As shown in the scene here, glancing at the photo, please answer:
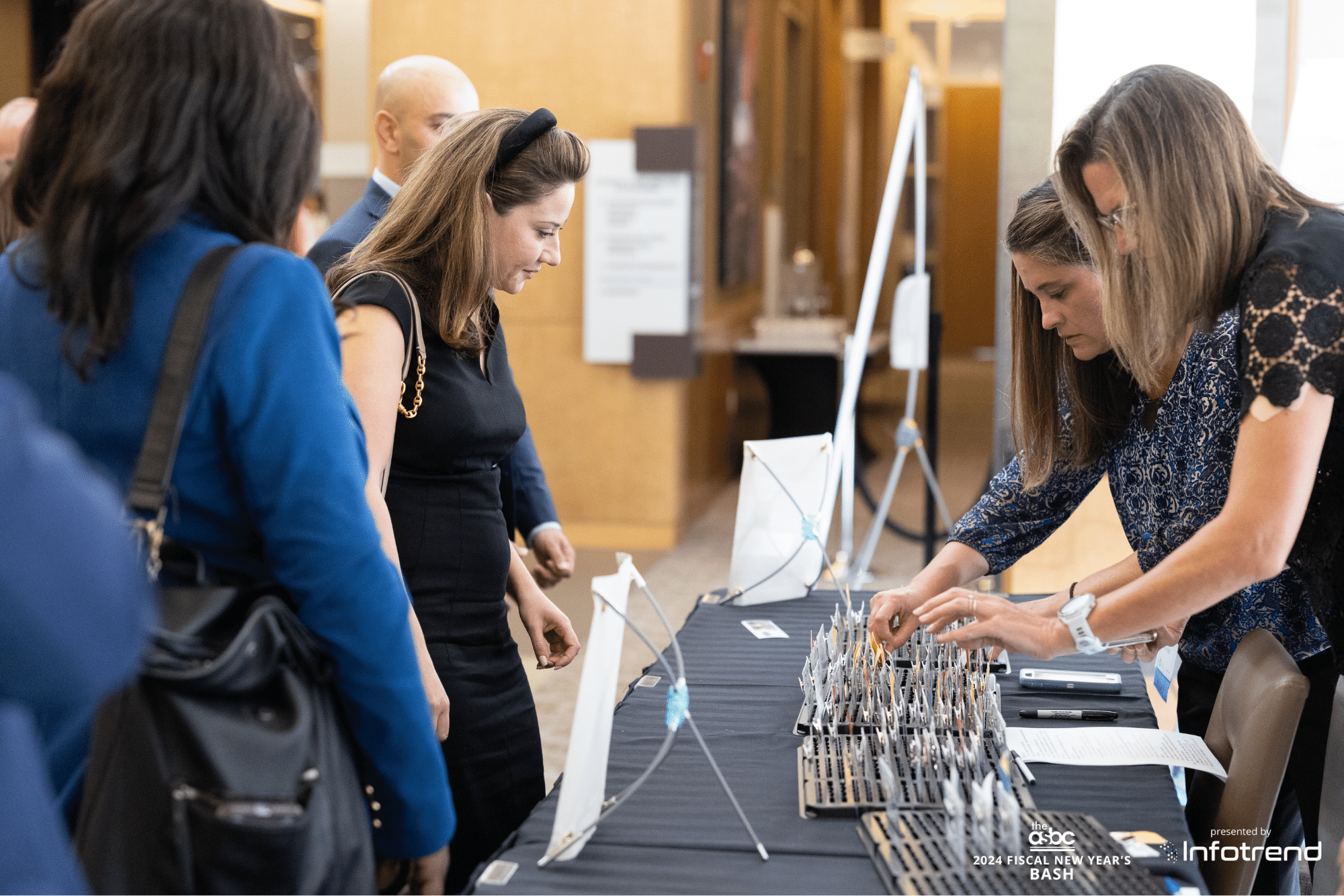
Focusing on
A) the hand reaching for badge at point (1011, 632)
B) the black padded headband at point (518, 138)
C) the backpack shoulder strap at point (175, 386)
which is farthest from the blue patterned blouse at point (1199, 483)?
the backpack shoulder strap at point (175, 386)

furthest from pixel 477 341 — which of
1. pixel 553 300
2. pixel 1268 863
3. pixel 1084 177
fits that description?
pixel 553 300

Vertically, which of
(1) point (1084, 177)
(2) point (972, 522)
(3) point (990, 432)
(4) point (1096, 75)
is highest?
(4) point (1096, 75)

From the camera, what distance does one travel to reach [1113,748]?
59.4 inches

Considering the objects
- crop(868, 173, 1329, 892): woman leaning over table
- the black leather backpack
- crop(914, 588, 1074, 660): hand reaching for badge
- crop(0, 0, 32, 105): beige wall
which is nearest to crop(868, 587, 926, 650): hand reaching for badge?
crop(868, 173, 1329, 892): woman leaning over table

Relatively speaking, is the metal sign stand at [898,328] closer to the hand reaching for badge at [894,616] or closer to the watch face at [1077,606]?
the hand reaching for badge at [894,616]

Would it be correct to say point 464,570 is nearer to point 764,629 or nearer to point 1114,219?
point 764,629

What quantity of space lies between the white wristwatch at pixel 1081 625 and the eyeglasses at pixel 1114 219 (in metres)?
0.47

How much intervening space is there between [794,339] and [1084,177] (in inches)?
213

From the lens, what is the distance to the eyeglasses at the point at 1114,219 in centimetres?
147

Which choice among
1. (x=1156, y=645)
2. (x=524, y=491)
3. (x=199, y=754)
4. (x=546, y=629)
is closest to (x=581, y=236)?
(x=524, y=491)

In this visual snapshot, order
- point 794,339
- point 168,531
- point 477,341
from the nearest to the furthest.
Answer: point 168,531
point 477,341
point 794,339

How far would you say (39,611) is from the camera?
0.63 metres

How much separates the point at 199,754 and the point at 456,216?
935 millimetres

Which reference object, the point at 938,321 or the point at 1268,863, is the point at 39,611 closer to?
the point at 1268,863
